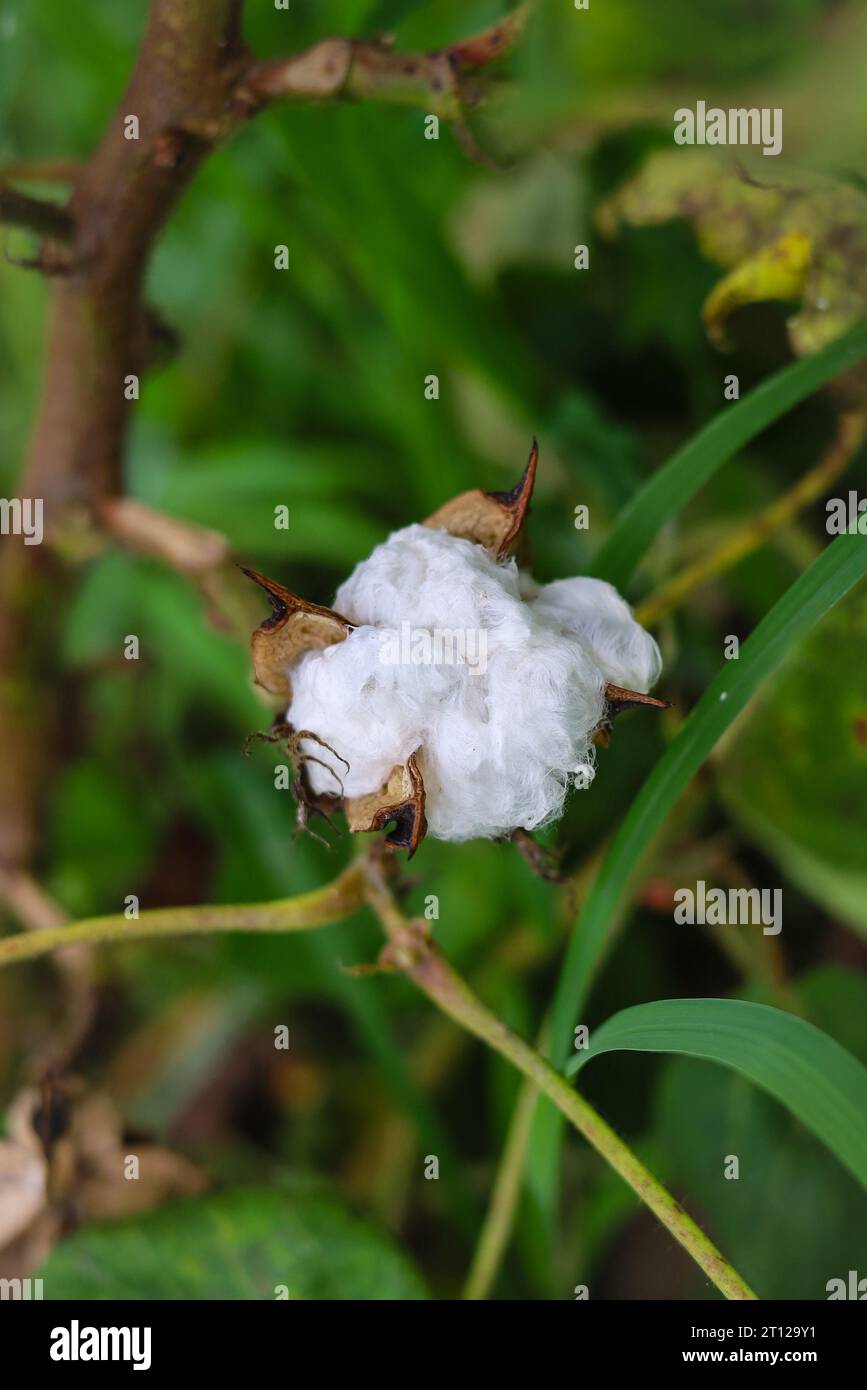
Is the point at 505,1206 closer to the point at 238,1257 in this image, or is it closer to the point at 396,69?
the point at 238,1257

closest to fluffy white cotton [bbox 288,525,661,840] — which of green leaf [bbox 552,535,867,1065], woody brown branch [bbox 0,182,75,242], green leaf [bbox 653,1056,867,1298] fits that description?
green leaf [bbox 552,535,867,1065]

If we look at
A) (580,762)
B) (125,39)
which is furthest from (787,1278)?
(125,39)

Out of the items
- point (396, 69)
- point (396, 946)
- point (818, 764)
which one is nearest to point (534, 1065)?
point (396, 946)

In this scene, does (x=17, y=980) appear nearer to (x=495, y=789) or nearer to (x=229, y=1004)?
(x=229, y=1004)

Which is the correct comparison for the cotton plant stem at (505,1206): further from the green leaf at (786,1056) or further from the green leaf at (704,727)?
the green leaf at (786,1056)

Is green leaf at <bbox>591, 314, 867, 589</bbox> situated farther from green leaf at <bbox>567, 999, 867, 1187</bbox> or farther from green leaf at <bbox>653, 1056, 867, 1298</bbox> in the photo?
green leaf at <bbox>653, 1056, 867, 1298</bbox>

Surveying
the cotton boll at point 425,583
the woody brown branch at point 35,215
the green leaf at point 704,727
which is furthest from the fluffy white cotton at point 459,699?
the woody brown branch at point 35,215
